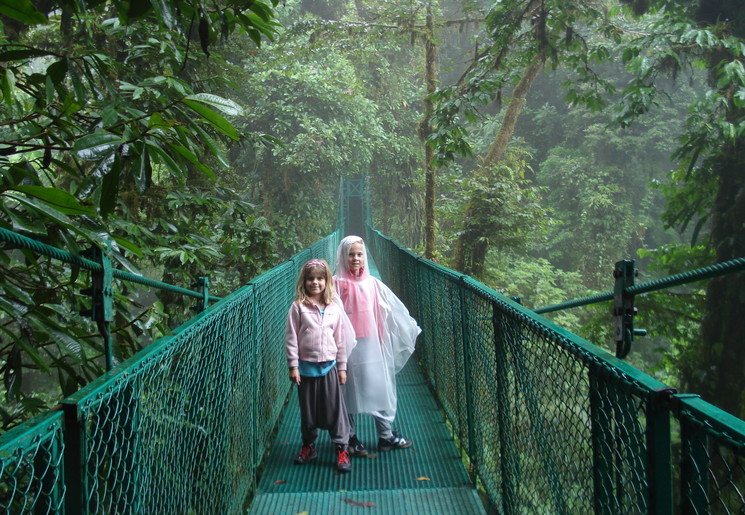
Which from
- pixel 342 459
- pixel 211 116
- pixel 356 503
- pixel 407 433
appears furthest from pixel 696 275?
pixel 407 433

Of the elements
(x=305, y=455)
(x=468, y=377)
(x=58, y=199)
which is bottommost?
(x=305, y=455)

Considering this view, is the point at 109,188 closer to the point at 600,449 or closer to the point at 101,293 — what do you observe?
the point at 101,293

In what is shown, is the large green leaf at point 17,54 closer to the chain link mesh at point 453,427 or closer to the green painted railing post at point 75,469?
the chain link mesh at point 453,427

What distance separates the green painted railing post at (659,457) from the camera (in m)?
0.85

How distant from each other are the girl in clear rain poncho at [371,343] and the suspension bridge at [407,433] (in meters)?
0.20

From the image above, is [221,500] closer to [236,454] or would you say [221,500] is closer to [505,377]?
[236,454]

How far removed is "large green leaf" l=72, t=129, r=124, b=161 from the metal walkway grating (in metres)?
1.68

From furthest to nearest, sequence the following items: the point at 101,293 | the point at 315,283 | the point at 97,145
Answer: the point at 315,283 → the point at 101,293 → the point at 97,145

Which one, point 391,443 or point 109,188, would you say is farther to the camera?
point 391,443

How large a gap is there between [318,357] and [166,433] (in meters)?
1.35

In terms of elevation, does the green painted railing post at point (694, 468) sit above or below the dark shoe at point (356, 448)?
above

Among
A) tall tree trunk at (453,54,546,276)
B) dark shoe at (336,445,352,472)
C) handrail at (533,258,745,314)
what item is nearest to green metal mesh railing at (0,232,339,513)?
dark shoe at (336,445,352,472)

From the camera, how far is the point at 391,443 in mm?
2922

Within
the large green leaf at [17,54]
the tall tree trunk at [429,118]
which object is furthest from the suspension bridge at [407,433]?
the tall tree trunk at [429,118]
